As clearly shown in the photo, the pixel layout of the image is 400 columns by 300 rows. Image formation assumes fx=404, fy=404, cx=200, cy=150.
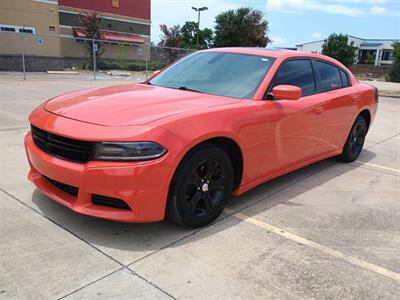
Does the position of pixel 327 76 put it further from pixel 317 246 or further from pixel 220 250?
pixel 220 250

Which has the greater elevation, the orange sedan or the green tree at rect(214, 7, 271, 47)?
the green tree at rect(214, 7, 271, 47)

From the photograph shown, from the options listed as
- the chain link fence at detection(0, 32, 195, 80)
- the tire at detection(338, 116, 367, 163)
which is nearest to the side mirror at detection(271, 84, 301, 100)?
the tire at detection(338, 116, 367, 163)

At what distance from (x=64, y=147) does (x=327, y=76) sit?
3.50 m

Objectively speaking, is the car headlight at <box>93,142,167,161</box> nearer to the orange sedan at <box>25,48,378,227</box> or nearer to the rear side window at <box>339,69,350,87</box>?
the orange sedan at <box>25,48,378,227</box>

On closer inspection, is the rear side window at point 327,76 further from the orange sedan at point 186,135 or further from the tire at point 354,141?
the tire at point 354,141

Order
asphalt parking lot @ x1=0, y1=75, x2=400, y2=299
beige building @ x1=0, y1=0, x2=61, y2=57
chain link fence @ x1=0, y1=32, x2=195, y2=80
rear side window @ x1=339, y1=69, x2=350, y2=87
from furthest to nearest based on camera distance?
1. beige building @ x1=0, y1=0, x2=61, y2=57
2. chain link fence @ x1=0, y1=32, x2=195, y2=80
3. rear side window @ x1=339, y1=69, x2=350, y2=87
4. asphalt parking lot @ x1=0, y1=75, x2=400, y2=299

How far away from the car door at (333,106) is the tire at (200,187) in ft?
5.70

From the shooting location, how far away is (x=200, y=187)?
3418mm

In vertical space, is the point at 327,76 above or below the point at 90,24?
below

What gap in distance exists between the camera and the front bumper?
9.53ft

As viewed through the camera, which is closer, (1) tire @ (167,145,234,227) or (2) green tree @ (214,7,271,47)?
(1) tire @ (167,145,234,227)

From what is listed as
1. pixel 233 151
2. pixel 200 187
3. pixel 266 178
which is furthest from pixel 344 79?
pixel 200 187

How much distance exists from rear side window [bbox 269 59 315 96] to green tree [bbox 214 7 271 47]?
4548 cm

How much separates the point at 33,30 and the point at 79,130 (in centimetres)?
2828
